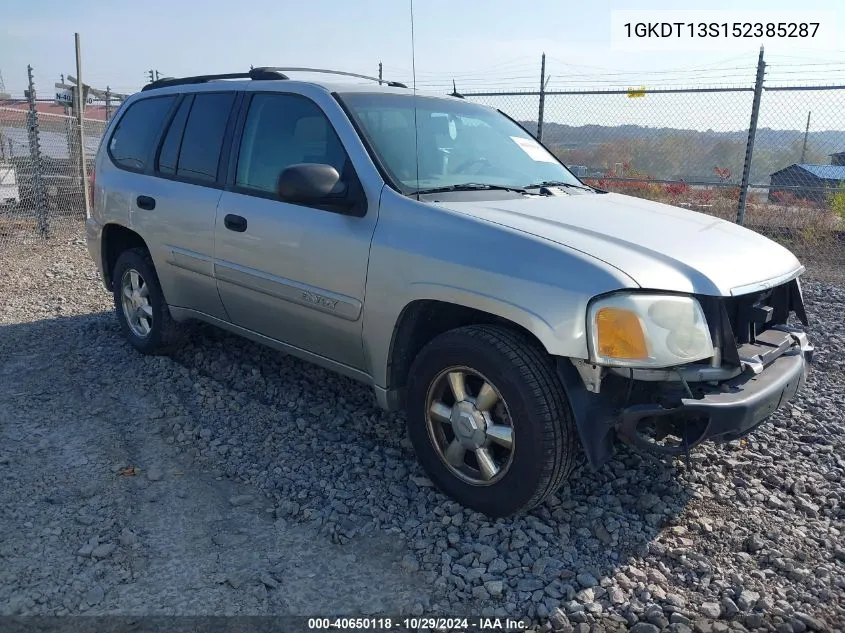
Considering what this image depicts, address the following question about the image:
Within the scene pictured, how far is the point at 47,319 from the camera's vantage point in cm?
631

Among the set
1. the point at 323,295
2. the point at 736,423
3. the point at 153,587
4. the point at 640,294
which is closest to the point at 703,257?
the point at 640,294

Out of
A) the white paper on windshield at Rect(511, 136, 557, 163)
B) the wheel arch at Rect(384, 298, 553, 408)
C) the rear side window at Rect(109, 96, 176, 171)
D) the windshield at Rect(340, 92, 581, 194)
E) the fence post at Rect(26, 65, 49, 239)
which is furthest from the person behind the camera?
the fence post at Rect(26, 65, 49, 239)

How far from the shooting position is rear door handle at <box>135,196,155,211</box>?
484 centimetres

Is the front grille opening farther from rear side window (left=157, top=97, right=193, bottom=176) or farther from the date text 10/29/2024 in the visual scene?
rear side window (left=157, top=97, right=193, bottom=176)

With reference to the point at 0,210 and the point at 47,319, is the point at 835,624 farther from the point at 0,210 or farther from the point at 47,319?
the point at 0,210

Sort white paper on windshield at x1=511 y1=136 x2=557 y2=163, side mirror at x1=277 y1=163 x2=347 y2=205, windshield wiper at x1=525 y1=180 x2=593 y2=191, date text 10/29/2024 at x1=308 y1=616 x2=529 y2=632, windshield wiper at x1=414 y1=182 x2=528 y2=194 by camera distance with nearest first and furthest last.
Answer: date text 10/29/2024 at x1=308 y1=616 x2=529 y2=632 < side mirror at x1=277 y1=163 x2=347 y2=205 < windshield wiper at x1=414 y1=182 x2=528 y2=194 < windshield wiper at x1=525 y1=180 x2=593 y2=191 < white paper on windshield at x1=511 y1=136 x2=557 y2=163

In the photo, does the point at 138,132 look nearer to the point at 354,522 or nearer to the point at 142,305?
the point at 142,305

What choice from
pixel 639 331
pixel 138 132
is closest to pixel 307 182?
pixel 639 331

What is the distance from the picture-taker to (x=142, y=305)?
5305 millimetres

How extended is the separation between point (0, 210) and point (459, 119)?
9.72 meters

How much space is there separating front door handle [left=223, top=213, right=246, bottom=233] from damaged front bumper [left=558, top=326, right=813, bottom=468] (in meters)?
2.06

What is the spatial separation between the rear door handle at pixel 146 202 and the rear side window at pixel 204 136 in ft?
1.02

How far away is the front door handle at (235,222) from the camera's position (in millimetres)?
4082

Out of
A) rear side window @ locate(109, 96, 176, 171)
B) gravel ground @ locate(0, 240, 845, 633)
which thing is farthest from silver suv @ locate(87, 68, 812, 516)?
gravel ground @ locate(0, 240, 845, 633)
